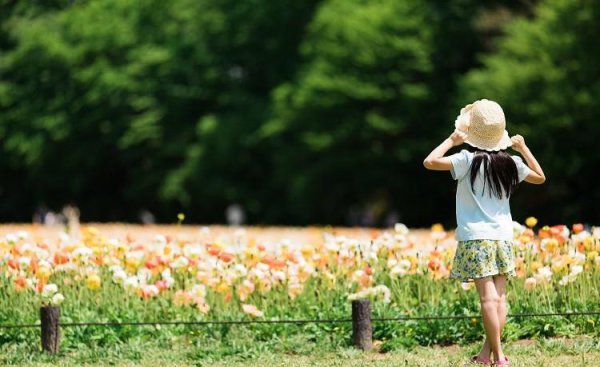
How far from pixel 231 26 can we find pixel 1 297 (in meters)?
32.2

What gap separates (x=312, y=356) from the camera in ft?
28.4

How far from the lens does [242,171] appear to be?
40375 mm

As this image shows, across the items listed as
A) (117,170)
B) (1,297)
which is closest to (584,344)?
(1,297)

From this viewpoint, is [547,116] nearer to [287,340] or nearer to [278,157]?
[278,157]

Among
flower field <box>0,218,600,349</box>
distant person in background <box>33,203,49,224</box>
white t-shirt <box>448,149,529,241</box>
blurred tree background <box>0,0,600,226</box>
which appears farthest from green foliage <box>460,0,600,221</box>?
white t-shirt <box>448,149,529,241</box>

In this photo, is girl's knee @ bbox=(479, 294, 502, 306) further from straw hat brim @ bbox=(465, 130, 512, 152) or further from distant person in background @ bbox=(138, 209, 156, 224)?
distant person in background @ bbox=(138, 209, 156, 224)

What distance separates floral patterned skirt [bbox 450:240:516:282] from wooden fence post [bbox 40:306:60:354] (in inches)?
118

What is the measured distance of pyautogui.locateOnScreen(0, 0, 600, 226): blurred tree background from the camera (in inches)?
1211

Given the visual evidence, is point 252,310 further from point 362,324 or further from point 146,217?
point 146,217

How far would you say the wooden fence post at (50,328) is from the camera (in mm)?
8711

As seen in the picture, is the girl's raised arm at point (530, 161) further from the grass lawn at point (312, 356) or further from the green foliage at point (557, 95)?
the green foliage at point (557, 95)

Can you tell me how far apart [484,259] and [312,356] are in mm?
1780

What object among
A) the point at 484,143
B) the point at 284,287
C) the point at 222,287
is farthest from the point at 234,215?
the point at 484,143

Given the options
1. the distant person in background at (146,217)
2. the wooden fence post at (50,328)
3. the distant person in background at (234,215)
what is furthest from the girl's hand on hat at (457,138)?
the distant person in background at (146,217)
